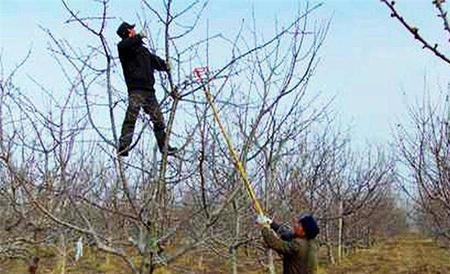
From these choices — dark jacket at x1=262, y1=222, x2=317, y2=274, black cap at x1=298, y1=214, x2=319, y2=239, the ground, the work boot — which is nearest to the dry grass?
the ground

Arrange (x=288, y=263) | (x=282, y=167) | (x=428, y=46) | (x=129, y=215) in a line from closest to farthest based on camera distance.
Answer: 1. (x=428, y=46)
2. (x=129, y=215)
3. (x=288, y=263)
4. (x=282, y=167)

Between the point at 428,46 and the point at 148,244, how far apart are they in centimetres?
263

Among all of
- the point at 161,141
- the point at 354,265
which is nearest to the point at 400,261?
the point at 354,265

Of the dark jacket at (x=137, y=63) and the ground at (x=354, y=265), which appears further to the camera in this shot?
the ground at (x=354, y=265)

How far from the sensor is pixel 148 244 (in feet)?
12.3

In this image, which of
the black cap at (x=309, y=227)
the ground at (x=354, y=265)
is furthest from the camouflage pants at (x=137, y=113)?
the ground at (x=354, y=265)

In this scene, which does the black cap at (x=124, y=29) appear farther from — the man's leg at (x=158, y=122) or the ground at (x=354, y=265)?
the ground at (x=354, y=265)

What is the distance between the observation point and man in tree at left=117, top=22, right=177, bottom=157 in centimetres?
402

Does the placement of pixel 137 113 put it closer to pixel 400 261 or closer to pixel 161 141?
pixel 161 141

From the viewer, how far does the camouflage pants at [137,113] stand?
4.02 meters

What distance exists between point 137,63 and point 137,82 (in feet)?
0.40

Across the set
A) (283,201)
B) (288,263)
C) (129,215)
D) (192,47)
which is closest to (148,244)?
(129,215)

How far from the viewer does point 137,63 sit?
4176 mm

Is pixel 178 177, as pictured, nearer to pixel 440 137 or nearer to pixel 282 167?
pixel 440 137
